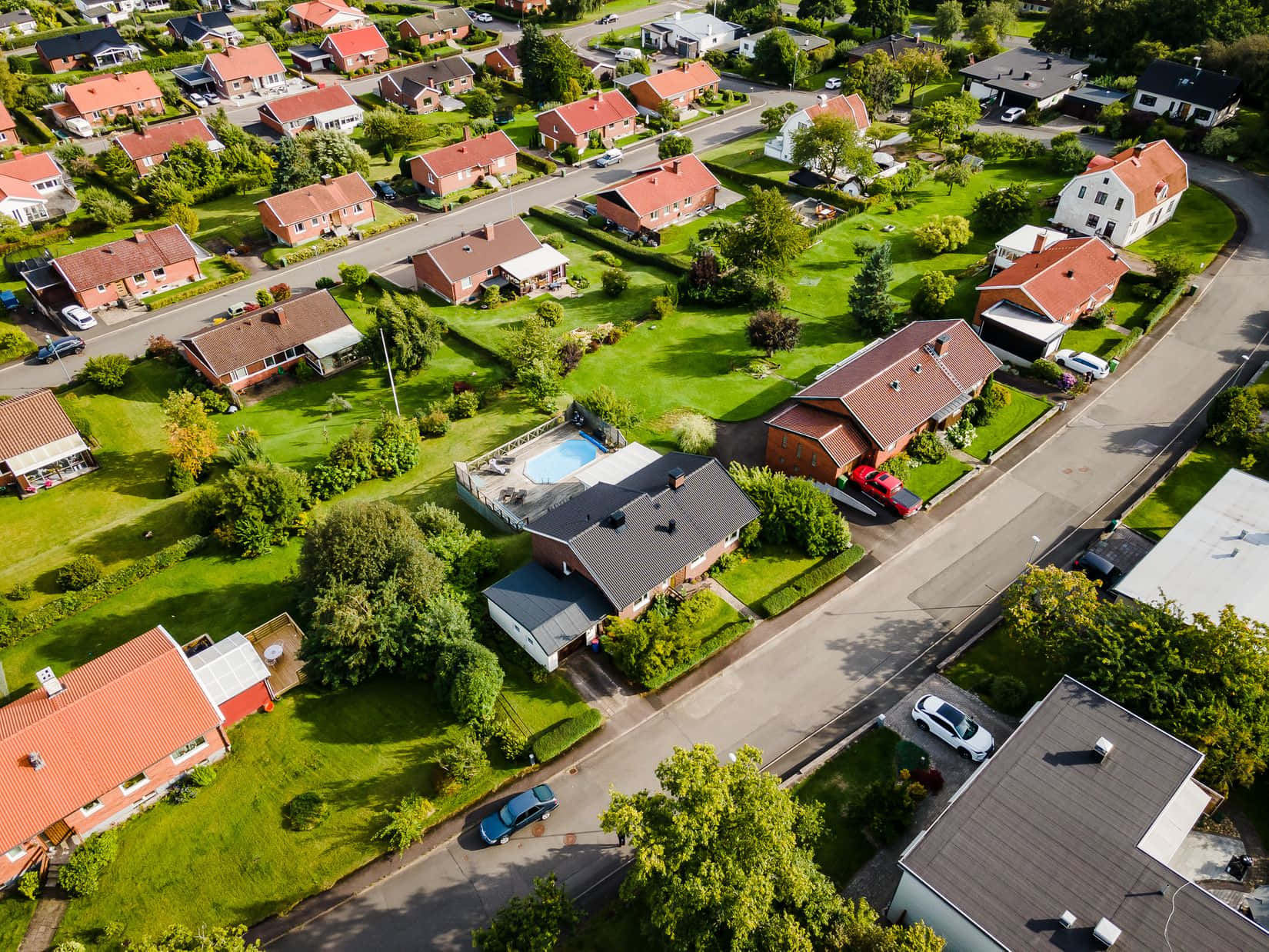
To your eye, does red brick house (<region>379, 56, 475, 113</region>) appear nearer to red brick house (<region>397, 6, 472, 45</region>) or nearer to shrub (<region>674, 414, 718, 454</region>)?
red brick house (<region>397, 6, 472, 45</region>)

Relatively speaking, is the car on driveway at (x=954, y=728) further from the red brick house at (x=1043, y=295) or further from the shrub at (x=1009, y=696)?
the red brick house at (x=1043, y=295)

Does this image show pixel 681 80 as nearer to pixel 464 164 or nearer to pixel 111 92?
pixel 464 164

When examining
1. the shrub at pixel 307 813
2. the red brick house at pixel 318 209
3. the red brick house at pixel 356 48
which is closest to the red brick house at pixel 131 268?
the red brick house at pixel 318 209

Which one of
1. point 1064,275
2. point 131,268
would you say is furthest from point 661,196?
point 131,268

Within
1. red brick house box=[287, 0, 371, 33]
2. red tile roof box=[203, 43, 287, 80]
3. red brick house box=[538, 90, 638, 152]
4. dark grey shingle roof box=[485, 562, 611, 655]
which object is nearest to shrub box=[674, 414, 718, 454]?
dark grey shingle roof box=[485, 562, 611, 655]

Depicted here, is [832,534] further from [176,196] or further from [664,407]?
[176,196]
